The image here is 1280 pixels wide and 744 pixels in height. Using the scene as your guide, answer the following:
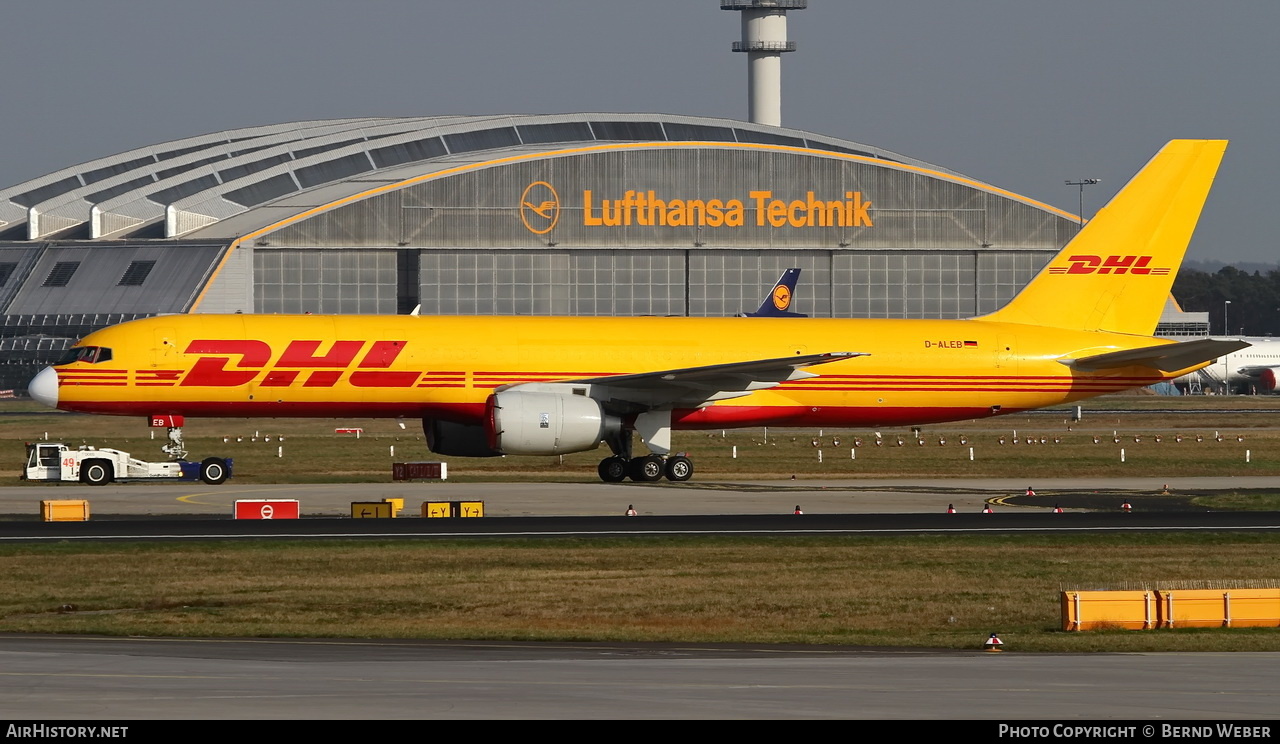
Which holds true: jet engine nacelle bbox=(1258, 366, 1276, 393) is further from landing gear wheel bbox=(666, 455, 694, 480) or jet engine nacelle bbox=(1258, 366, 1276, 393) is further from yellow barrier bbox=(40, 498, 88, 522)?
yellow barrier bbox=(40, 498, 88, 522)

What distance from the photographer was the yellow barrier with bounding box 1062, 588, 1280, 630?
68.5 feet

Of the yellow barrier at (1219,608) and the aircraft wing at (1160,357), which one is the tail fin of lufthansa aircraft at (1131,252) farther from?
the yellow barrier at (1219,608)

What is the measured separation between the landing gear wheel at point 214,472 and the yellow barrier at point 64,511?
31.1 feet

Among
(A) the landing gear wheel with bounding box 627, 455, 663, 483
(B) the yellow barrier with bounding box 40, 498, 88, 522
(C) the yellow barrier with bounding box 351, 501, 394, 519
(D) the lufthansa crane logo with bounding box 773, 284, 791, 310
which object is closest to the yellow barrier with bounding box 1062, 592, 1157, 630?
(C) the yellow barrier with bounding box 351, 501, 394, 519

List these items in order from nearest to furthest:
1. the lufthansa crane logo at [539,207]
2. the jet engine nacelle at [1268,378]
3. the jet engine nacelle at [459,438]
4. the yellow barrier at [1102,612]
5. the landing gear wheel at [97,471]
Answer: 1. the yellow barrier at [1102,612]
2. the jet engine nacelle at [459,438]
3. the landing gear wheel at [97,471]
4. the lufthansa crane logo at [539,207]
5. the jet engine nacelle at [1268,378]

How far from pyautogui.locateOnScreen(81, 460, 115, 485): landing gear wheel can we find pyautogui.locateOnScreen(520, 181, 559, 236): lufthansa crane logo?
58.5m

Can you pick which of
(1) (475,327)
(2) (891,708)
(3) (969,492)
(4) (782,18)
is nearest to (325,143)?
(4) (782,18)

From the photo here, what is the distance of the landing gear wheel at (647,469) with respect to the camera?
143 ft

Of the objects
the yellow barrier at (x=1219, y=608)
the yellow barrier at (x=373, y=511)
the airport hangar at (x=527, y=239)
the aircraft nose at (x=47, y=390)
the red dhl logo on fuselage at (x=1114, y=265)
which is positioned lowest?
the yellow barrier at (x=1219, y=608)

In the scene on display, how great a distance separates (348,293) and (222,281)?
746 cm

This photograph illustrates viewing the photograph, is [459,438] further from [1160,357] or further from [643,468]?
[1160,357]

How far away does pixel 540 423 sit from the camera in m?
40.6

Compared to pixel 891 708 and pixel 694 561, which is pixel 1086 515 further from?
pixel 891 708

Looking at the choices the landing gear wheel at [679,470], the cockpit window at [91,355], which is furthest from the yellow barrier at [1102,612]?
the cockpit window at [91,355]
